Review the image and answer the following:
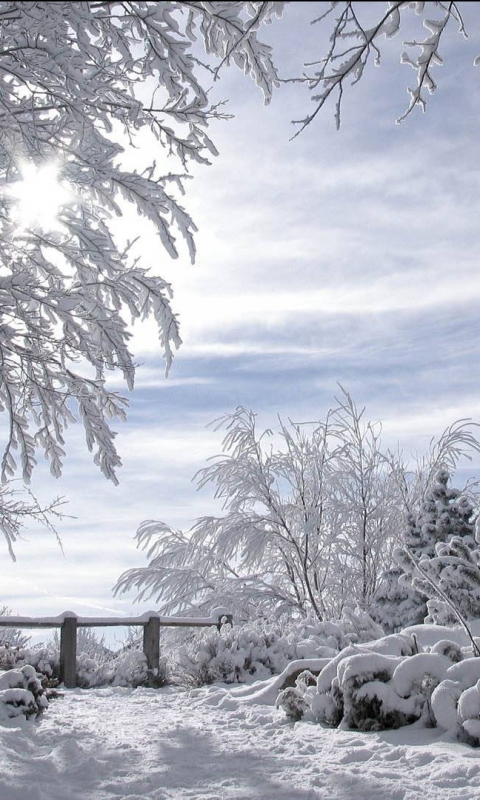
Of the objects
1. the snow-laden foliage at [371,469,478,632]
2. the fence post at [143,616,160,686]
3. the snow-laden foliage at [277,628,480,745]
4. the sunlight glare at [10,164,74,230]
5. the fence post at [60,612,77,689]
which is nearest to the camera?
the snow-laden foliage at [277,628,480,745]

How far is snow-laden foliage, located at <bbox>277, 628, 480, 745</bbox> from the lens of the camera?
479cm

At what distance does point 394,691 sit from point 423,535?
7.67 m

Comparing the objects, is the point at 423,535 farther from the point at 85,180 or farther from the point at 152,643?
the point at 85,180

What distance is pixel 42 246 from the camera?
628 cm

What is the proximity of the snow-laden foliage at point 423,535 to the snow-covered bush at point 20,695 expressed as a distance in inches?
298

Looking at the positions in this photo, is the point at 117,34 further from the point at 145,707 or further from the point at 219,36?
the point at 145,707

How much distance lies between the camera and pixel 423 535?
12562 mm

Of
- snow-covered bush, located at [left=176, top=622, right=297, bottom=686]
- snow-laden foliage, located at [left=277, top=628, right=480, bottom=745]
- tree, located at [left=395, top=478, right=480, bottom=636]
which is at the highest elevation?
tree, located at [left=395, top=478, right=480, bottom=636]

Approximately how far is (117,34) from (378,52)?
111 inches

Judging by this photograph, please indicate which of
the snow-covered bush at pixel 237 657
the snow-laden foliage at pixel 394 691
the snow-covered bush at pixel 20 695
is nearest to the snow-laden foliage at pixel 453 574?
the snow-laden foliage at pixel 394 691

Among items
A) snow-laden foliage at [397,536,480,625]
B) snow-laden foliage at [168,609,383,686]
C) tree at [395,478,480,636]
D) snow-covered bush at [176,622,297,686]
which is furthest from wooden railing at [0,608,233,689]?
snow-laden foliage at [397,536,480,625]

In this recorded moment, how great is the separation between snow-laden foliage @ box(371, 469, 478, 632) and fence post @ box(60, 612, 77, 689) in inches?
225

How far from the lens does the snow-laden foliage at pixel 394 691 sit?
4.79 m

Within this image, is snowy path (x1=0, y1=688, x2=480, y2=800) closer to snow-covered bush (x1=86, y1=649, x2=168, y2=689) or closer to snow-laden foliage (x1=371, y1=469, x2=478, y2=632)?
snow-covered bush (x1=86, y1=649, x2=168, y2=689)
